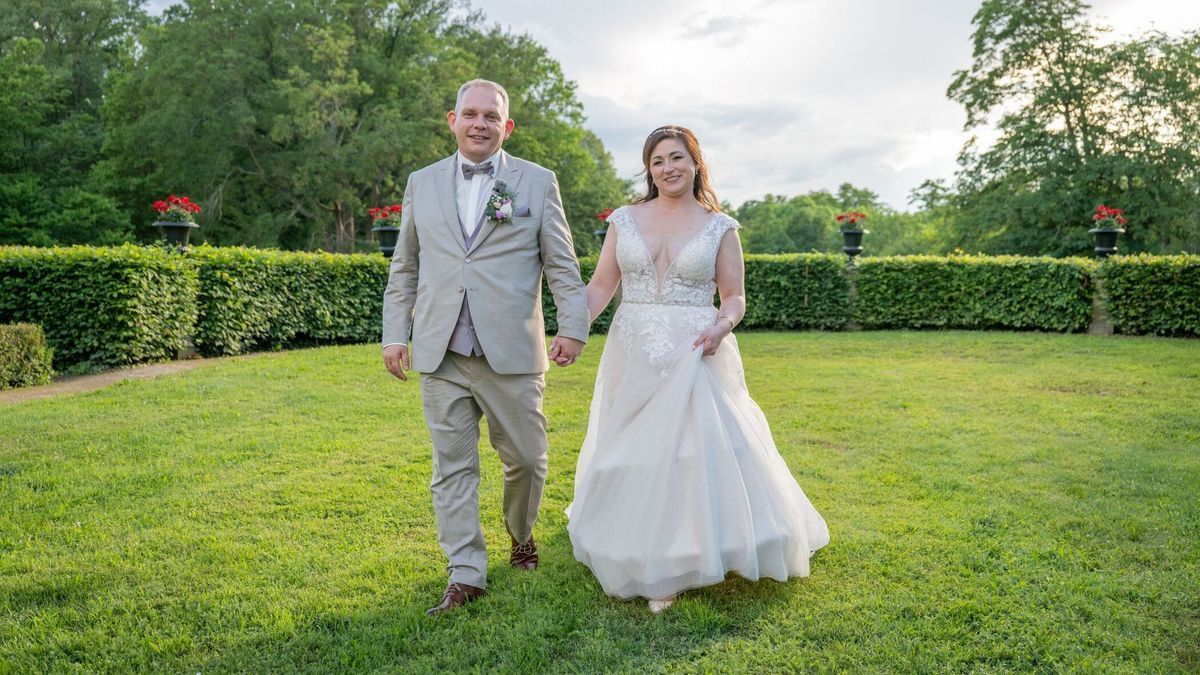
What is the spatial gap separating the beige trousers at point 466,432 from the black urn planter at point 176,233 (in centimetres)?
994

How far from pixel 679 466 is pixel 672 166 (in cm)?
139

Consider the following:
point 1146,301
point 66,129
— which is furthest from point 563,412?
point 66,129

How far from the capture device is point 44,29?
119 feet

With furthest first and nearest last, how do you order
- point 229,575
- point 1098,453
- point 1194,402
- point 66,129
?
point 66,129 → point 1194,402 → point 1098,453 → point 229,575

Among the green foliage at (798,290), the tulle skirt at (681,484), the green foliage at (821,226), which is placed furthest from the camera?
the green foliage at (821,226)

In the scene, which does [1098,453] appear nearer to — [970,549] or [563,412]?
[970,549]

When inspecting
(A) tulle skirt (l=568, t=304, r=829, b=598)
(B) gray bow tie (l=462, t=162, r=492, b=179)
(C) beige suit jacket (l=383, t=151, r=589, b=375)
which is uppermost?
(B) gray bow tie (l=462, t=162, r=492, b=179)

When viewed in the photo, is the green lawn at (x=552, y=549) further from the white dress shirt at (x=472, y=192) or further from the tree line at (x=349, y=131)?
the tree line at (x=349, y=131)

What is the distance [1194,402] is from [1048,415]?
69.1 inches

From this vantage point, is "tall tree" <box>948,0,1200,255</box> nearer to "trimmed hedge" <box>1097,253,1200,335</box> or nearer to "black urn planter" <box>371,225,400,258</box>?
"trimmed hedge" <box>1097,253,1200,335</box>

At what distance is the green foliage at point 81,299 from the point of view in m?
10.2

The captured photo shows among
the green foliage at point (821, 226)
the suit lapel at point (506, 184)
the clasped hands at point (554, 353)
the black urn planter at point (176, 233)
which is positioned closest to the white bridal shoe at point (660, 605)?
the clasped hands at point (554, 353)

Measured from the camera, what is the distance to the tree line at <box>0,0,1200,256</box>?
28328mm

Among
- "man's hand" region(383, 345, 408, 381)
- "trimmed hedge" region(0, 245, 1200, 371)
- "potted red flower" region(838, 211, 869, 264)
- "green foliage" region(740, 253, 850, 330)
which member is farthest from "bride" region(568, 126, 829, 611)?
"potted red flower" region(838, 211, 869, 264)
